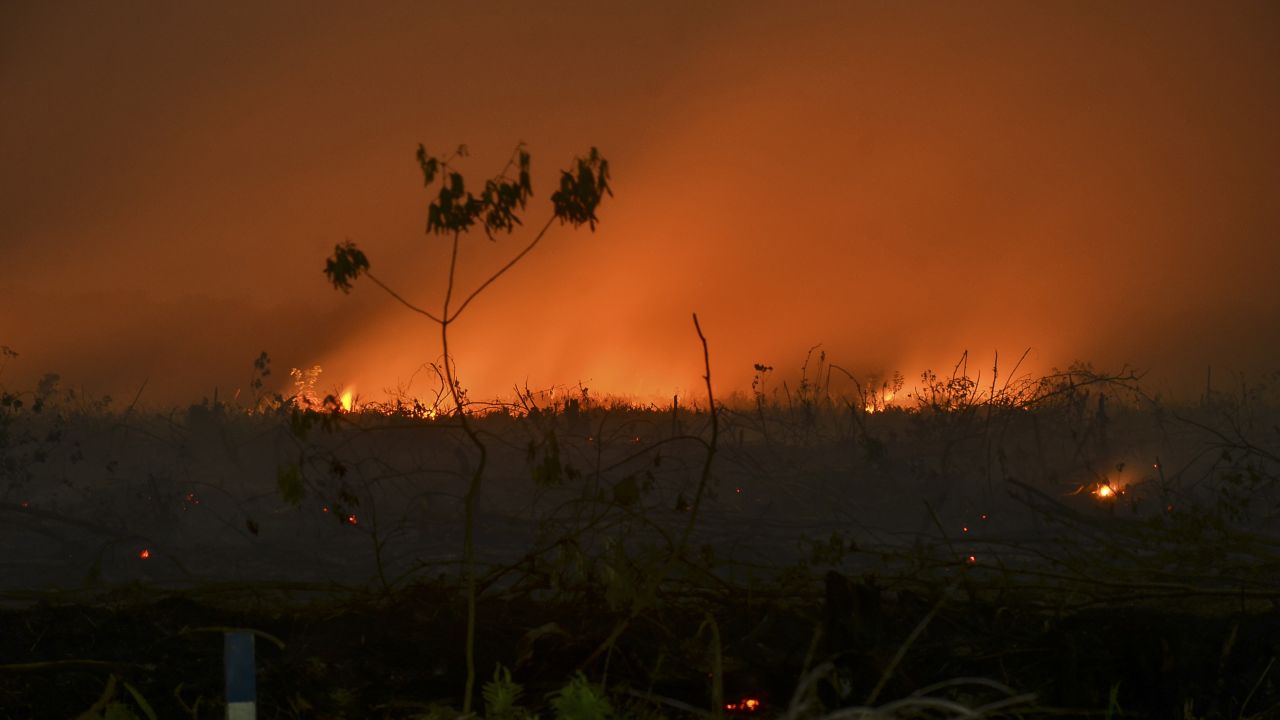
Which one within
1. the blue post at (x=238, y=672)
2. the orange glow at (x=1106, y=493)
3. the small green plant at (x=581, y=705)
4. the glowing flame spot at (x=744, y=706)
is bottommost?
the glowing flame spot at (x=744, y=706)

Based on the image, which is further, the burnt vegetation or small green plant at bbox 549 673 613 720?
the burnt vegetation

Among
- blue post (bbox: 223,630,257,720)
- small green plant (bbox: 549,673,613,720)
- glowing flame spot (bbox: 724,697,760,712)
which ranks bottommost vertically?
glowing flame spot (bbox: 724,697,760,712)

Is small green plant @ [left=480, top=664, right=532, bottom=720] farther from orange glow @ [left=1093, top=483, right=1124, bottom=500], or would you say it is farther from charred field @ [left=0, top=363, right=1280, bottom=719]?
orange glow @ [left=1093, top=483, right=1124, bottom=500]

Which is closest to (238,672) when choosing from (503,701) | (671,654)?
(503,701)

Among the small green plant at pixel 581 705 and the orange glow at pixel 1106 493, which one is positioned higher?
the orange glow at pixel 1106 493

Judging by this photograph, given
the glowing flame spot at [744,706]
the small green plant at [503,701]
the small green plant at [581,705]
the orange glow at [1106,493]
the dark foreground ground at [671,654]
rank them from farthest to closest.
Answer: the orange glow at [1106,493]
the dark foreground ground at [671,654]
the glowing flame spot at [744,706]
the small green plant at [503,701]
the small green plant at [581,705]

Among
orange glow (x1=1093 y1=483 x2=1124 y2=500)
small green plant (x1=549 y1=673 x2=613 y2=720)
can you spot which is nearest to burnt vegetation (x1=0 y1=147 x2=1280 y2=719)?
small green plant (x1=549 y1=673 x2=613 y2=720)

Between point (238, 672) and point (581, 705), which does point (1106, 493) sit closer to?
point (581, 705)

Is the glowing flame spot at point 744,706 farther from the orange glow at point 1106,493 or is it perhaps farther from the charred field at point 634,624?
the orange glow at point 1106,493

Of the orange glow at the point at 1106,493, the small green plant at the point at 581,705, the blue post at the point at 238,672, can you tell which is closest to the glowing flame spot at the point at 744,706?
the small green plant at the point at 581,705

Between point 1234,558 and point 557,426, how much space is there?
27.6 ft

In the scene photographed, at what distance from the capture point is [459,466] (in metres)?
17.3

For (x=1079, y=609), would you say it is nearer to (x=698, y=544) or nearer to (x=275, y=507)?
(x=698, y=544)

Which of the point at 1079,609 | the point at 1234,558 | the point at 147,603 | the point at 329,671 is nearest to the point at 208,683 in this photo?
the point at 329,671
